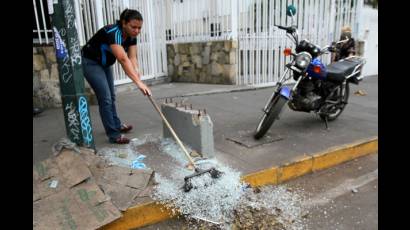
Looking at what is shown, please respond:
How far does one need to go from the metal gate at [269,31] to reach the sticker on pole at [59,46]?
5446 millimetres

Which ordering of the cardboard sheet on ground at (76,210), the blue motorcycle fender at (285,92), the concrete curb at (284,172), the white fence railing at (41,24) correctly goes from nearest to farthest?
the cardboard sheet on ground at (76,210) < the concrete curb at (284,172) < the blue motorcycle fender at (285,92) < the white fence railing at (41,24)

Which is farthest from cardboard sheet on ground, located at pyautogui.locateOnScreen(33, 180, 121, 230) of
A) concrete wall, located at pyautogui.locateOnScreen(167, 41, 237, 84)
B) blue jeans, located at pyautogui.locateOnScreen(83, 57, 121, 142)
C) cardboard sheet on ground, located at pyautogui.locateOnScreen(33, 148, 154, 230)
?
concrete wall, located at pyautogui.locateOnScreen(167, 41, 237, 84)

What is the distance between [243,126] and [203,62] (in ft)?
13.4

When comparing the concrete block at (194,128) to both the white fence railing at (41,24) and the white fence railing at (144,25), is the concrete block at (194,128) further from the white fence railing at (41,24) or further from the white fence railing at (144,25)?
the white fence railing at (144,25)

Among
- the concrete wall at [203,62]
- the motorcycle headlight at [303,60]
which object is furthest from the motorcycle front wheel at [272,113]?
the concrete wall at [203,62]

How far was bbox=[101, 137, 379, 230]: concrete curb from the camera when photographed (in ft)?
9.01

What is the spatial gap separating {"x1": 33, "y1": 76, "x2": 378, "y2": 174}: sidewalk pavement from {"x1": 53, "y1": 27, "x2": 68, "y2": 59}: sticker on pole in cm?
132

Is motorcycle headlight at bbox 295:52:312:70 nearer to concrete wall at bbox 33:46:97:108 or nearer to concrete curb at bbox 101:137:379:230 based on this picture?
concrete curb at bbox 101:137:379:230

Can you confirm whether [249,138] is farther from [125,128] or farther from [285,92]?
[125,128]

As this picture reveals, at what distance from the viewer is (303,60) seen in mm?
4383

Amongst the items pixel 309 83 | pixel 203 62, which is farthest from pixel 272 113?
pixel 203 62

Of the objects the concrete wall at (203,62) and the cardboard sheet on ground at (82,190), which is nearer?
the cardboard sheet on ground at (82,190)

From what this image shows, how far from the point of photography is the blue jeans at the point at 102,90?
398cm

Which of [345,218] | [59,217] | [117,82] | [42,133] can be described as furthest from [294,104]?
[117,82]
